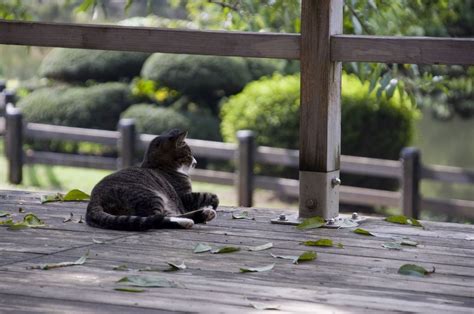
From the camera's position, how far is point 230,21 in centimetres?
962

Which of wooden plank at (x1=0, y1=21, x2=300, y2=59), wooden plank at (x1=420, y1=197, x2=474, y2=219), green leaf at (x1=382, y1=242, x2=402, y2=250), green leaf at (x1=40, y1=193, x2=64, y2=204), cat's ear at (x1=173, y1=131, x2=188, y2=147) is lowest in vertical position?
wooden plank at (x1=420, y1=197, x2=474, y2=219)

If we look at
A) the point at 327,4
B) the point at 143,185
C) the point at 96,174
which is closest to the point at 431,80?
the point at 327,4

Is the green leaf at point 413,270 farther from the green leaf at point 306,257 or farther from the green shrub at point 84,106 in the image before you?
the green shrub at point 84,106

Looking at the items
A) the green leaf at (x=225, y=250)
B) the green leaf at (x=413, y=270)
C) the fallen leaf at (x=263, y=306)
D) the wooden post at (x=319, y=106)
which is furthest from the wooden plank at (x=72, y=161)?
the fallen leaf at (x=263, y=306)

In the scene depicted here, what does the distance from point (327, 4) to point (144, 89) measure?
34.5ft

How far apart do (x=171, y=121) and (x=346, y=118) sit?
9.16 feet

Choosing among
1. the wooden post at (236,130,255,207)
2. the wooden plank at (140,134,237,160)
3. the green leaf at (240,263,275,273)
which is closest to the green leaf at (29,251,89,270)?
the green leaf at (240,263,275,273)

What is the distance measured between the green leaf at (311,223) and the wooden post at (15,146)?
949cm

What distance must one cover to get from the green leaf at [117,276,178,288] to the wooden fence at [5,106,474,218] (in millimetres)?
7800

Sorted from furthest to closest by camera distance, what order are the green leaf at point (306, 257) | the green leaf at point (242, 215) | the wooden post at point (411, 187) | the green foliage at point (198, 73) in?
the green foliage at point (198, 73)
the wooden post at point (411, 187)
the green leaf at point (242, 215)
the green leaf at point (306, 257)

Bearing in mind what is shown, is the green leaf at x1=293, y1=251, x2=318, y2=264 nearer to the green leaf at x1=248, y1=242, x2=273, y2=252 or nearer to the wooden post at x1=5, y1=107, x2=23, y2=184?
the green leaf at x1=248, y1=242, x2=273, y2=252

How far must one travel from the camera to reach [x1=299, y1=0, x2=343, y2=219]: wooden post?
220 inches

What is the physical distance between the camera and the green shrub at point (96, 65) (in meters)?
16.6

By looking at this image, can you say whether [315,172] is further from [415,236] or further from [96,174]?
[96,174]
